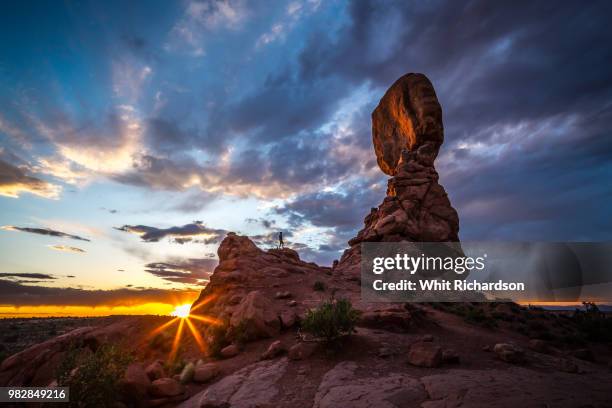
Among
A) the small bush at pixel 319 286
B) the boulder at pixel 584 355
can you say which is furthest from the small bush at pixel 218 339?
the boulder at pixel 584 355

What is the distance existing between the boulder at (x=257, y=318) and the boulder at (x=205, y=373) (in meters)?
2.54

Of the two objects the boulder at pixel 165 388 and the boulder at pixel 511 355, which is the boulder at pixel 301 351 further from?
the boulder at pixel 511 355

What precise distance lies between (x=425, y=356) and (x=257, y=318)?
7624 mm

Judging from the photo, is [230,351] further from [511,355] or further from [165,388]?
[511,355]

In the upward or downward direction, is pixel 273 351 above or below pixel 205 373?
above

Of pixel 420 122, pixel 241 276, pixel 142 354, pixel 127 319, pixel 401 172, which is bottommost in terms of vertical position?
pixel 142 354

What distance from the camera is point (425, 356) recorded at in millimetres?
10562

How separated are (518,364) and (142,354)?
18150 millimetres

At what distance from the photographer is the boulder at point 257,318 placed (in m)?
14.0

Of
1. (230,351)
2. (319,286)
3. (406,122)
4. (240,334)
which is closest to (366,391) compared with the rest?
(230,351)

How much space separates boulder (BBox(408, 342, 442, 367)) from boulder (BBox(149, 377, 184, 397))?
27.0ft

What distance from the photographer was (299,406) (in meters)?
8.58

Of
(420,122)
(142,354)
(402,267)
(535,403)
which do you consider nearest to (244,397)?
(535,403)

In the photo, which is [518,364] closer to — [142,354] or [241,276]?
[241,276]
